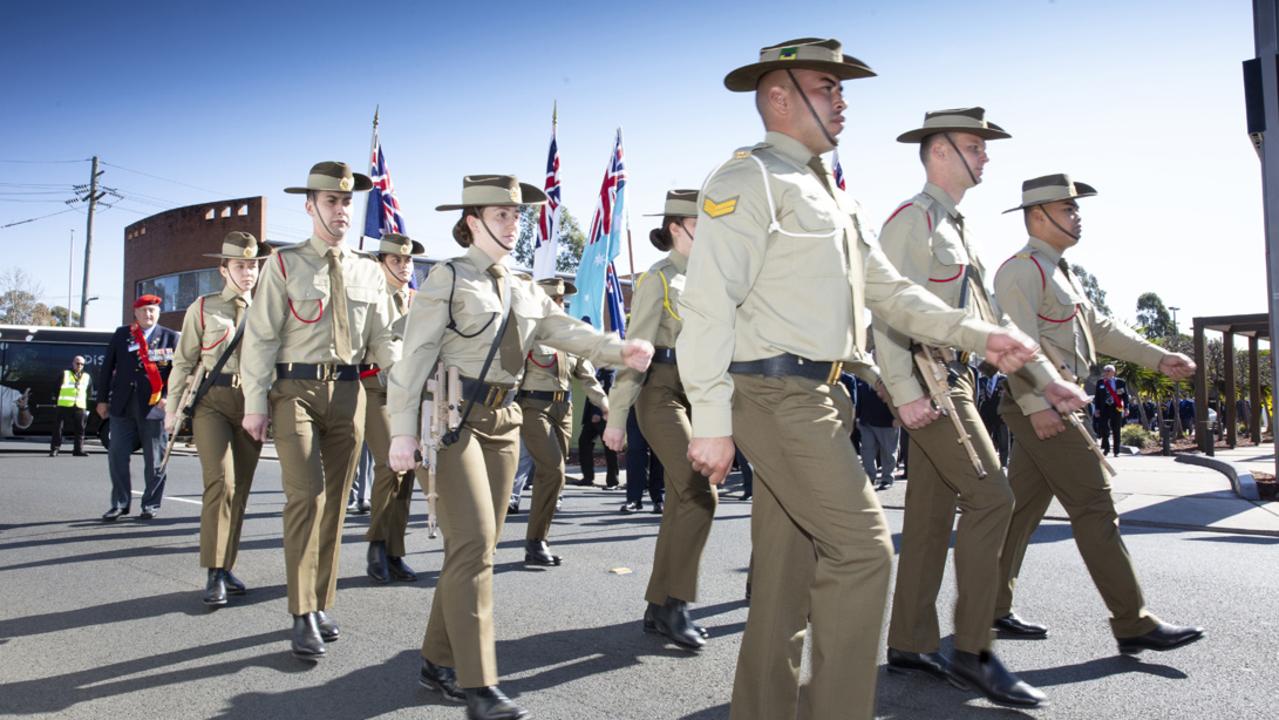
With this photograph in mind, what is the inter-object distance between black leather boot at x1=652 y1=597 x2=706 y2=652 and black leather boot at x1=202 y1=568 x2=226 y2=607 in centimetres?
270

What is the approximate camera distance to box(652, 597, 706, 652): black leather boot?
509cm

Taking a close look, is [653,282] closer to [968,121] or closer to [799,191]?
[968,121]

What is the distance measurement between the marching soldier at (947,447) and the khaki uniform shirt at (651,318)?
4.71 ft

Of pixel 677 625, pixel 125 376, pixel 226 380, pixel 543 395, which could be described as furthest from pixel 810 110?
pixel 125 376

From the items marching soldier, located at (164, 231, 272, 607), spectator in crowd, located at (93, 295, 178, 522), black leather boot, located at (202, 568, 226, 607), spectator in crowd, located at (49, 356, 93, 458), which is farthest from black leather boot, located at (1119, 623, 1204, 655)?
spectator in crowd, located at (49, 356, 93, 458)

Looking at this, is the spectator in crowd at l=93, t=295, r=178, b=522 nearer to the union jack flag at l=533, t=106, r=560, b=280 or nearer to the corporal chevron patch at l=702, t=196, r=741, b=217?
the union jack flag at l=533, t=106, r=560, b=280

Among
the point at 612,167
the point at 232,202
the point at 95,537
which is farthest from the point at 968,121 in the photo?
the point at 232,202

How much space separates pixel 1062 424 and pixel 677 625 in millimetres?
2089

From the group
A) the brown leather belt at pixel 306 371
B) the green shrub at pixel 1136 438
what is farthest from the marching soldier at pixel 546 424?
the green shrub at pixel 1136 438

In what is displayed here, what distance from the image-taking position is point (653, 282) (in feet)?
18.4

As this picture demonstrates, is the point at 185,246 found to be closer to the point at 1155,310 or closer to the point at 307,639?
the point at 307,639

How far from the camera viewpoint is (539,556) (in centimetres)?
750

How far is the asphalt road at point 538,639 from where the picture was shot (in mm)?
4191

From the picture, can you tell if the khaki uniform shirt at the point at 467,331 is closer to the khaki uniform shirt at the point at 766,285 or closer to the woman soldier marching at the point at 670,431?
the woman soldier marching at the point at 670,431
